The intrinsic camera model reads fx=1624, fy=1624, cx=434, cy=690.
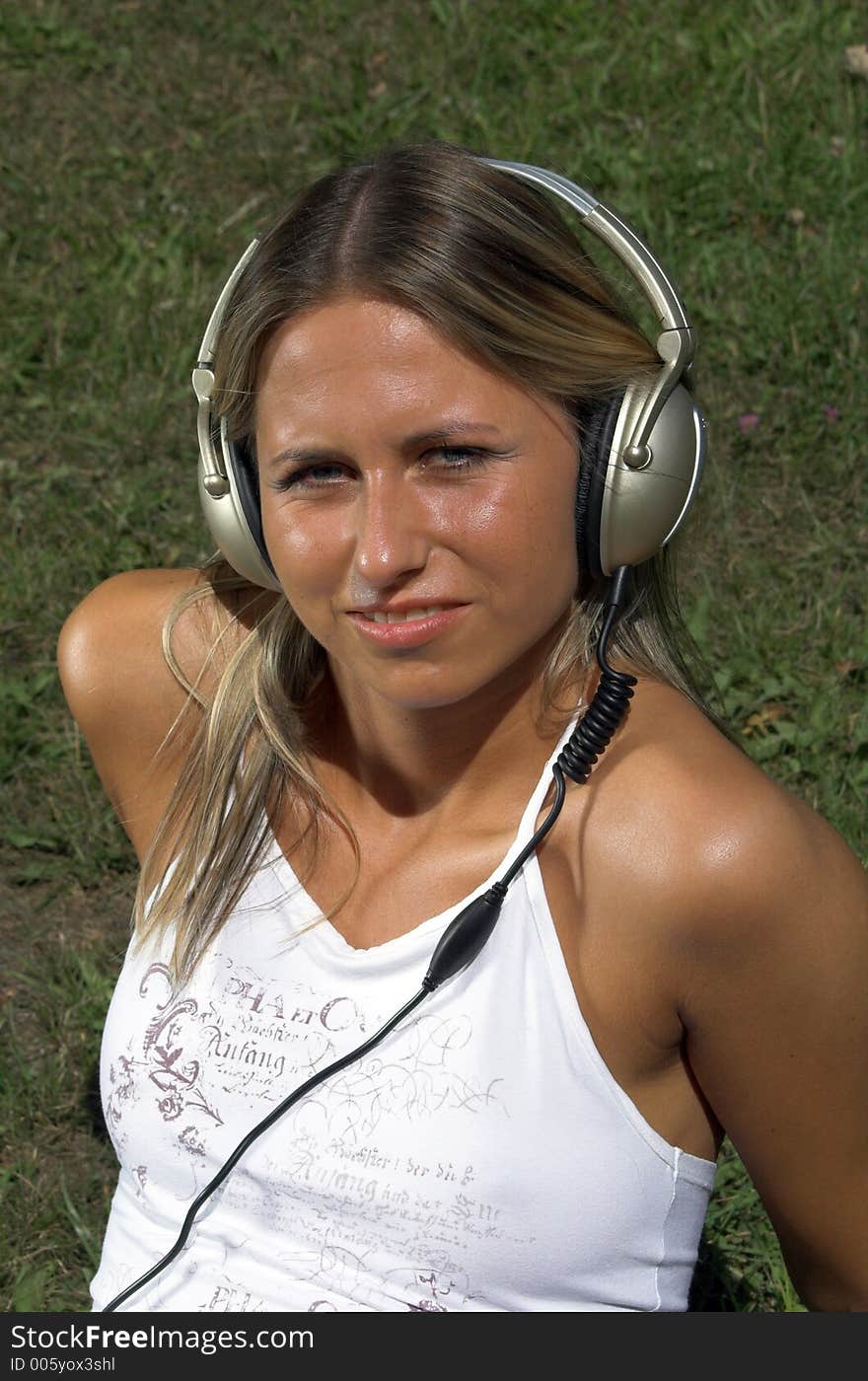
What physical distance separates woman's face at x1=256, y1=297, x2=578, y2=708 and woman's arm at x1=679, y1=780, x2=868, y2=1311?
1.32ft

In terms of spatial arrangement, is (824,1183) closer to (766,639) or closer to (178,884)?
(178,884)

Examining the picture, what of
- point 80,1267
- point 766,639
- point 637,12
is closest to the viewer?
point 80,1267

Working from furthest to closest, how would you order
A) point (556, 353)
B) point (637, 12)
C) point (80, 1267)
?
point (637, 12), point (80, 1267), point (556, 353)

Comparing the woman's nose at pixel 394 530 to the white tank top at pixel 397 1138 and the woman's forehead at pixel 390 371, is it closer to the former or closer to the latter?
the woman's forehead at pixel 390 371

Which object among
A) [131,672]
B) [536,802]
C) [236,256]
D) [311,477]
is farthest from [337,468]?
[236,256]

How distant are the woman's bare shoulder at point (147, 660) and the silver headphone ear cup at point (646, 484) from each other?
730 millimetres

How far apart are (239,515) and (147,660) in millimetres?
492

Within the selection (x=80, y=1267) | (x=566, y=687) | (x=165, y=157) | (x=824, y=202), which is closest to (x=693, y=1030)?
(x=566, y=687)

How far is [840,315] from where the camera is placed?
4.64 m

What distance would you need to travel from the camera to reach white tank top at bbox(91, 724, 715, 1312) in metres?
2.21

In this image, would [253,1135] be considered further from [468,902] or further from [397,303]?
[397,303]

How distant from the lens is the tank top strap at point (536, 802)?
2311mm

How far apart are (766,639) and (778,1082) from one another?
2.10m

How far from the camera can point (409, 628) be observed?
2.15m
